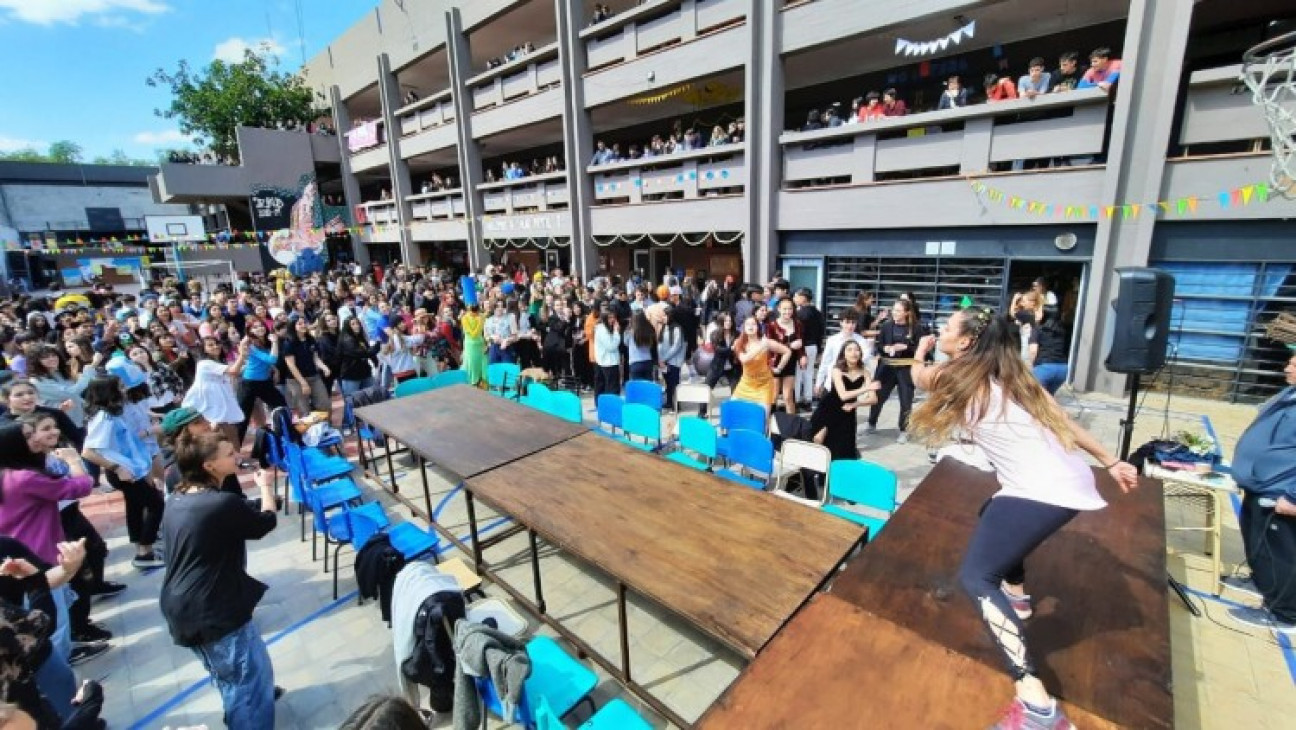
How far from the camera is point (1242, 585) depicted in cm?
412

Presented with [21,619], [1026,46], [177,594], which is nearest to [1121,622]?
[177,594]

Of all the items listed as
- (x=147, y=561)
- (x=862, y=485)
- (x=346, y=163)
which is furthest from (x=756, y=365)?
(x=346, y=163)

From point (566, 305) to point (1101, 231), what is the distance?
350 inches

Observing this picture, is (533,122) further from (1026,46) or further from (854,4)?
(1026,46)

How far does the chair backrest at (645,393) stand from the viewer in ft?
21.0

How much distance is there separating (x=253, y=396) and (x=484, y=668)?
6.72 m

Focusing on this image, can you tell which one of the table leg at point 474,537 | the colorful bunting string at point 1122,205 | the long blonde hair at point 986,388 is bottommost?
the table leg at point 474,537

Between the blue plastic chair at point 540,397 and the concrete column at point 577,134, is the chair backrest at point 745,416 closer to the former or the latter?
the blue plastic chair at point 540,397

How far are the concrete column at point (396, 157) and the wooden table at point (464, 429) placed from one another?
1903 centimetres

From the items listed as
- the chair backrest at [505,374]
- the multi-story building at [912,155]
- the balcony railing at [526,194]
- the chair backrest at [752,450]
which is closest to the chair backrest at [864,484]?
the chair backrest at [752,450]

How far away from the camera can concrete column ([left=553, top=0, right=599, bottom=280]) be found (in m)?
14.3

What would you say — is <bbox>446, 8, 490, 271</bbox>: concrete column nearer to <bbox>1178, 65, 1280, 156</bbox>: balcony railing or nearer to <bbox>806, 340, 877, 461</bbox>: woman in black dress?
<bbox>806, 340, 877, 461</bbox>: woman in black dress

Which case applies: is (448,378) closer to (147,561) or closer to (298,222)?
(147,561)

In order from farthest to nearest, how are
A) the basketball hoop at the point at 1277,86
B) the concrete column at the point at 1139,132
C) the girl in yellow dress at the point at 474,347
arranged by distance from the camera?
1. the girl in yellow dress at the point at 474,347
2. the concrete column at the point at 1139,132
3. the basketball hoop at the point at 1277,86
